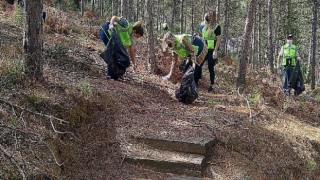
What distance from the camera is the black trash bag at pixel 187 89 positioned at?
8609mm

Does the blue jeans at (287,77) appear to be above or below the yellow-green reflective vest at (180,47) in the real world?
below

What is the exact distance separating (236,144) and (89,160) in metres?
2.60

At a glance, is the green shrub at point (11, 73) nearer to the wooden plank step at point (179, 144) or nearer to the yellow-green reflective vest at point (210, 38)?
the wooden plank step at point (179, 144)

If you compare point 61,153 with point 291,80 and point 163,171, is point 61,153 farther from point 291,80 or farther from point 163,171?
point 291,80

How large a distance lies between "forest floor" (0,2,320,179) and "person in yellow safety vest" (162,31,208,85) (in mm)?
869

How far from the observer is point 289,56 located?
12109 mm

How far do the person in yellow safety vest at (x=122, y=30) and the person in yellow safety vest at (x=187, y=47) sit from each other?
643 mm

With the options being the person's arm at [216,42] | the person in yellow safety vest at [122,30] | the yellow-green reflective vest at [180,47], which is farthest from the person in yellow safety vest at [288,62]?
the person in yellow safety vest at [122,30]

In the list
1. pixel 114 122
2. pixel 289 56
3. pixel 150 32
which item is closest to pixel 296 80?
pixel 289 56

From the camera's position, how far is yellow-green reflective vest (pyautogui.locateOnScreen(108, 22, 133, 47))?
8744 mm

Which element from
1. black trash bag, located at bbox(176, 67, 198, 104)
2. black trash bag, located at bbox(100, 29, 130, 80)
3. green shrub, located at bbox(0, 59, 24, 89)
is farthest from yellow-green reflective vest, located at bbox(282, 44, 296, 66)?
green shrub, located at bbox(0, 59, 24, 89)

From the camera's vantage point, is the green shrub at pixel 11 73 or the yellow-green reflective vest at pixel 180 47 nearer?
the green shrub at pixel 11 73

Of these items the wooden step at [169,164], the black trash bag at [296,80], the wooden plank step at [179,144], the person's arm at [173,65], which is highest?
the person's arm at [173,65]

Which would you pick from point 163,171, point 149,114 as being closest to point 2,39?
point 149,114
